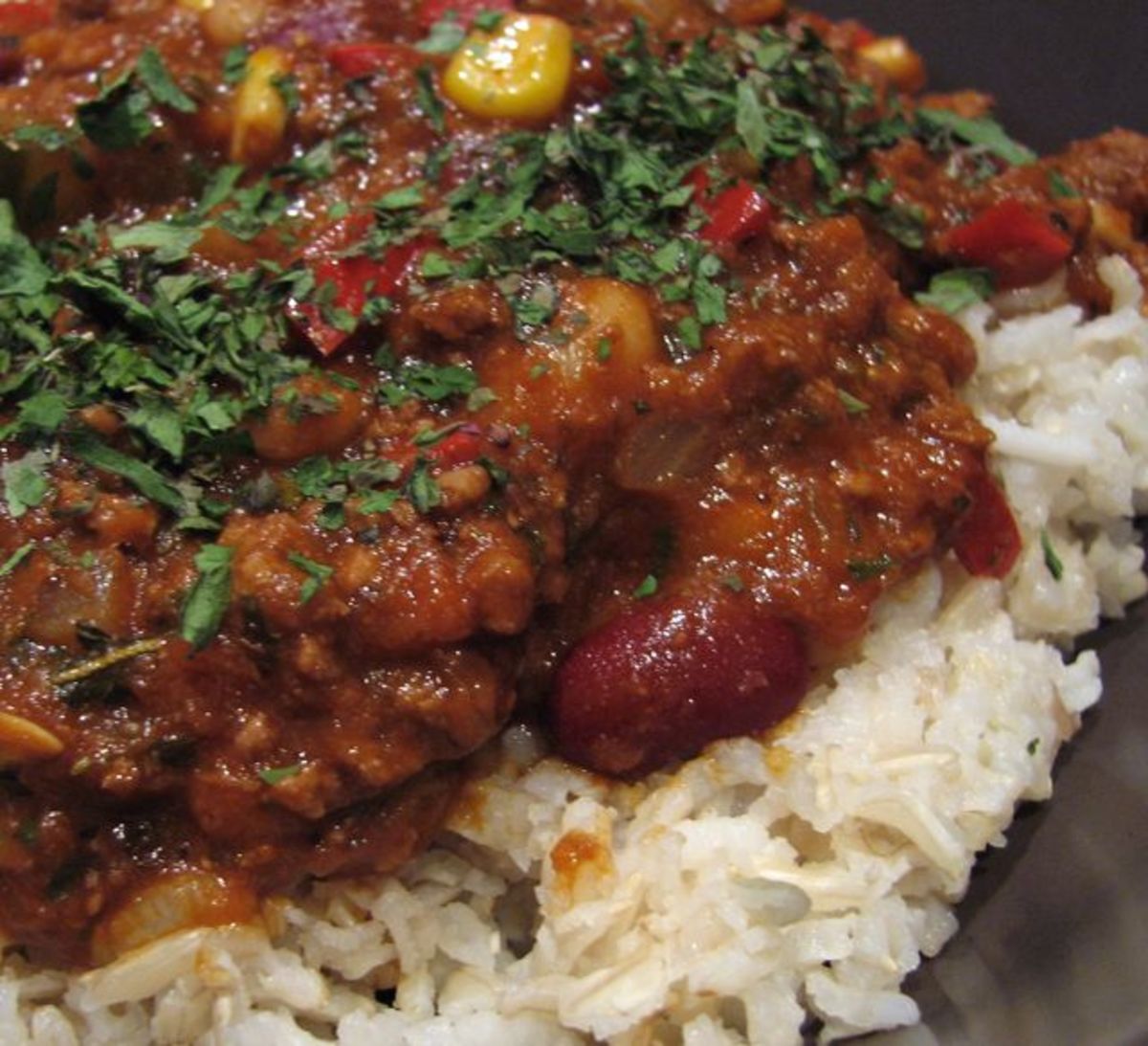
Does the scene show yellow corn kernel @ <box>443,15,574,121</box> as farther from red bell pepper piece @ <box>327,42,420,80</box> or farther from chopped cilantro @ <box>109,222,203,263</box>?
chopped cilantro @ <box>109,222,203,263</box>

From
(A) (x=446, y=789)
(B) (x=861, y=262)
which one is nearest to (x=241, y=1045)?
(A) (x=446, y=789)

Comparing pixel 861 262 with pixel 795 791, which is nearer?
pixel 795 791

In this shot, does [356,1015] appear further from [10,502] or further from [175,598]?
[10,502]

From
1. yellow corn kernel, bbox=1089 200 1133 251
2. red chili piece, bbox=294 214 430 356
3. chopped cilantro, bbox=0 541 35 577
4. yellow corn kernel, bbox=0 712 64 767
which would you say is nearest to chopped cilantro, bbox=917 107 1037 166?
yellow corn kernel, bbox=1089 200 1133 251

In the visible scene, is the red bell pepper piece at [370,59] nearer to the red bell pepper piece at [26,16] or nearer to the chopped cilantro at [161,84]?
the chopped cilantro at [161,84]

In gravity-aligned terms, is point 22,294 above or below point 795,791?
above

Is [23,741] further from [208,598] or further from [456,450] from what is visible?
[456,450]

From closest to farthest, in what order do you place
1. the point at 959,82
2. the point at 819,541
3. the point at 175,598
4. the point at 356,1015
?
the point at 175,598, the point at 356,1015, the point at 819,541, the point at 959,82

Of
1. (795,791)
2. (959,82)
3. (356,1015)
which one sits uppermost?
(959,82)
